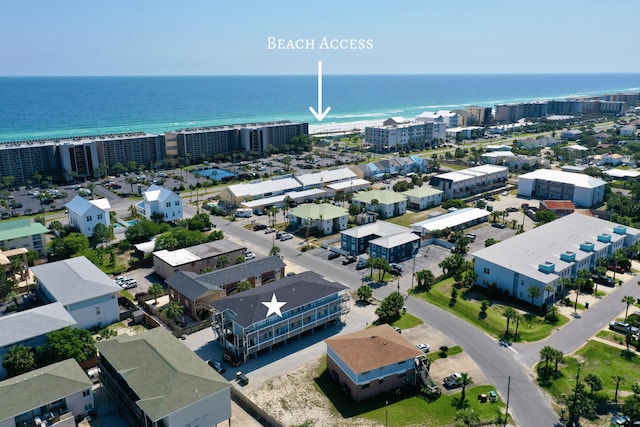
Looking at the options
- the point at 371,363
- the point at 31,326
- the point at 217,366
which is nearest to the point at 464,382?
the point at 371,363

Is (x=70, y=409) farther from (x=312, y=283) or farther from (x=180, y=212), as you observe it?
(x=180, y=212)

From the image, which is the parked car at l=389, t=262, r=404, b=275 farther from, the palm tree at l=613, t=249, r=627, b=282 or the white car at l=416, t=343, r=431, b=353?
the palm tree at l=613, t=249, r=627, b=282

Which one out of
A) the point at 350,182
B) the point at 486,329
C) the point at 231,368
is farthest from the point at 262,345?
the point at 350,182

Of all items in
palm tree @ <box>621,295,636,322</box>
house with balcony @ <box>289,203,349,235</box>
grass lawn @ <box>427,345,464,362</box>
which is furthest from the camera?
house with balcony @ <box>289,203,349,235</box>

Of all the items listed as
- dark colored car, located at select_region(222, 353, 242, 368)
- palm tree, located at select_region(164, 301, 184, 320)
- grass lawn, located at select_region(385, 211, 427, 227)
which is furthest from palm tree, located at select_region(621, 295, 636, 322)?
palm tree, located at select_region(164, 301, 184, 320)

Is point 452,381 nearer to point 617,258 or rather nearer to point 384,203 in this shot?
point 617,258

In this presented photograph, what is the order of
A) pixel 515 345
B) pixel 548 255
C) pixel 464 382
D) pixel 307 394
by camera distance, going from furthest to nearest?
1. pixel 548 255
2. pixel 515 345
3. pixel 307 394
4. pixel 464 382
